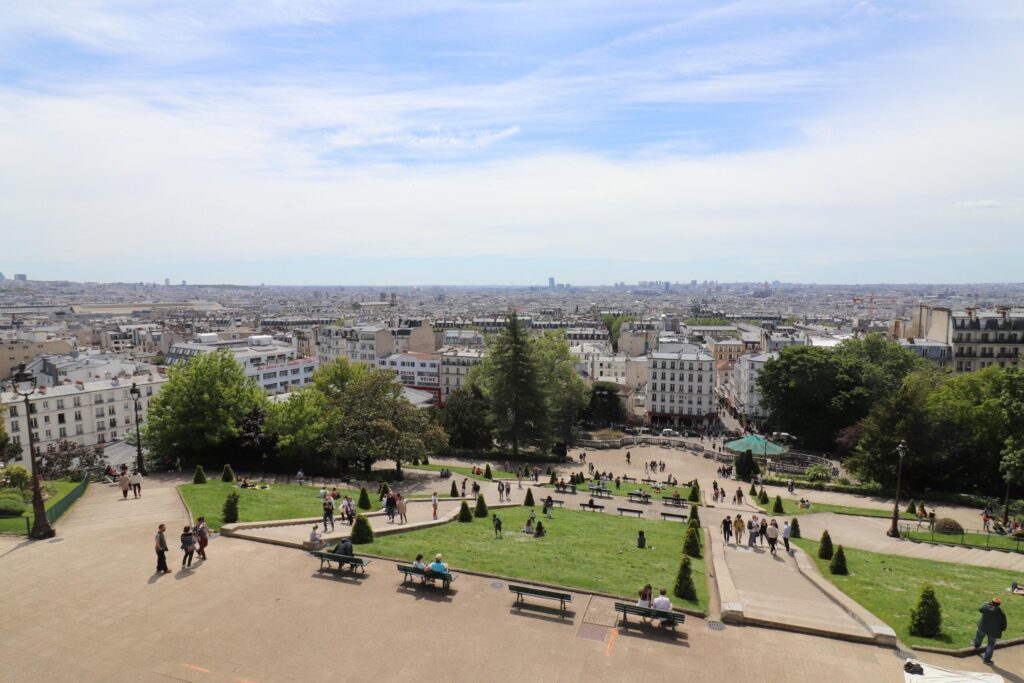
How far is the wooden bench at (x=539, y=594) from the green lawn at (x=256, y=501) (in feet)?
38.3

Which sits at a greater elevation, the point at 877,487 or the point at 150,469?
the point at 150,469

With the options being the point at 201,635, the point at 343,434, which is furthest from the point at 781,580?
the point at 343,434

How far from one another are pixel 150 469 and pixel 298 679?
29129 mm

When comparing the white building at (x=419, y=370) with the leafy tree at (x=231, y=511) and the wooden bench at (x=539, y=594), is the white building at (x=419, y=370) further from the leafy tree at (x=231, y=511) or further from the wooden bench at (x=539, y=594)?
the wooden bench at (x=539, y=594)

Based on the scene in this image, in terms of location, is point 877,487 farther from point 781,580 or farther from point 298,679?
point 298,679

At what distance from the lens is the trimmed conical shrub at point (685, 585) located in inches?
721

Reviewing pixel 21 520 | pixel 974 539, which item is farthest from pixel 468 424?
pixel 21 520

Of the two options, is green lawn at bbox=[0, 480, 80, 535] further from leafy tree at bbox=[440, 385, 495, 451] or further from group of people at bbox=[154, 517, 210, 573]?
leafy tree at bbox=[440, 385, 495, 451]

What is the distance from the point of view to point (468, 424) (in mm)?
63031

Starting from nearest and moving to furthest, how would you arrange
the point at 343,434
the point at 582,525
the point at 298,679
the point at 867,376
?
the point at 298,679 → the point at 582,525 → the point at 343,434 → the point at 867,376

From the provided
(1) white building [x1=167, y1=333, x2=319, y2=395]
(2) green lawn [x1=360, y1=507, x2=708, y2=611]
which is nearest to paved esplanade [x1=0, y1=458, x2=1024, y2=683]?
(2) green lawn [x1=360, y1=507, x2=708, y2=611]

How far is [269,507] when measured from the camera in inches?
1038

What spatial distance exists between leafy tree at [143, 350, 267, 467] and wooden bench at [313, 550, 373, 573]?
70.2 feet

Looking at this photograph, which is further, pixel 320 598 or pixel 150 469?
pixel 150 469
